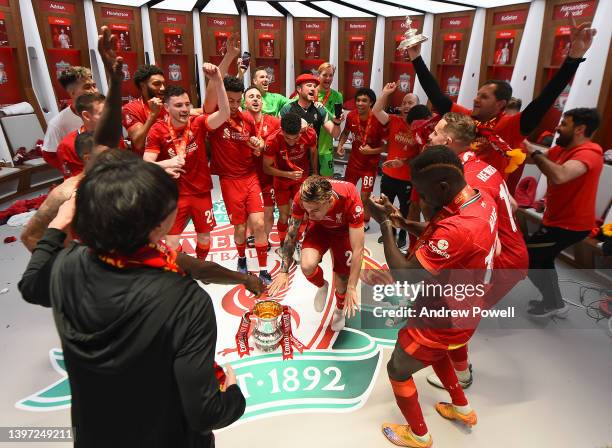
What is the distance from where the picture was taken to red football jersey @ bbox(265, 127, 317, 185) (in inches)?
146

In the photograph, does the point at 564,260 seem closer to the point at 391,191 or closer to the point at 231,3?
the point at 391,191

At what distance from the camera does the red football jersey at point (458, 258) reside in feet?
5.44

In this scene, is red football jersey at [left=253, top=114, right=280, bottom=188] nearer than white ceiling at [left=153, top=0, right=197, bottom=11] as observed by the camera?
Yes

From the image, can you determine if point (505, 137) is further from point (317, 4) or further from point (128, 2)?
point (128, 2)

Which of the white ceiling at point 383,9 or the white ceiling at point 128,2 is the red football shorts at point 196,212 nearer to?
the white ceiling at point 383,9

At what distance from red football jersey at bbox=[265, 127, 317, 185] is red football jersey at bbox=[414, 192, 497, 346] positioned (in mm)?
2213

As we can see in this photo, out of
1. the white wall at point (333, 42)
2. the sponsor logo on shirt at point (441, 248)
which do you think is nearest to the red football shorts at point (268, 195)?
the sponsor logo on shirt at point (441, 248)

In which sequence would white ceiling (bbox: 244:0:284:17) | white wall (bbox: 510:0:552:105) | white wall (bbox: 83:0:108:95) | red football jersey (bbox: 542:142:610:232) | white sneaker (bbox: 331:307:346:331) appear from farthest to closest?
1. white ceiling (bbox: 244:0:284:17)
2. white wall (bbox: 83:0:108:95)
3. white wall (bbox: 510:0:552:105)
4. white sneaker (bbox: 331:307:346:331)
5. red football jersey (bbox: 542:142:610:232)

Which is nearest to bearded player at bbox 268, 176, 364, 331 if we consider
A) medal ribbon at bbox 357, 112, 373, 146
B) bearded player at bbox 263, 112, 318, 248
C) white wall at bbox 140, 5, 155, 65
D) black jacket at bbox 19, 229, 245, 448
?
bearded player at bbox 263, 112, 318, 248

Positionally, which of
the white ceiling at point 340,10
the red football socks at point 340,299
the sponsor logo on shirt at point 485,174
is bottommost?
the red football socks at point 340,299

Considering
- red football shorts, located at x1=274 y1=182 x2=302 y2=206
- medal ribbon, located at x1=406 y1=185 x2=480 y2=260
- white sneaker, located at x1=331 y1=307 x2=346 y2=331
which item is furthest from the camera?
red football shorts, located at x1=274 y1=182 x2=302 y2=206

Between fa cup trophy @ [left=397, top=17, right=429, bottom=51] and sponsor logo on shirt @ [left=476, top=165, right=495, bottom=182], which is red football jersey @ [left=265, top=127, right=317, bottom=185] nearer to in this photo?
fa cup trophy @ [left=397, top=17, right=429, bottom=51]

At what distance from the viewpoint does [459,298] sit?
1.86 meters

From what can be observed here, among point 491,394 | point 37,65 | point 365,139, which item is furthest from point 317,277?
point 37,65
